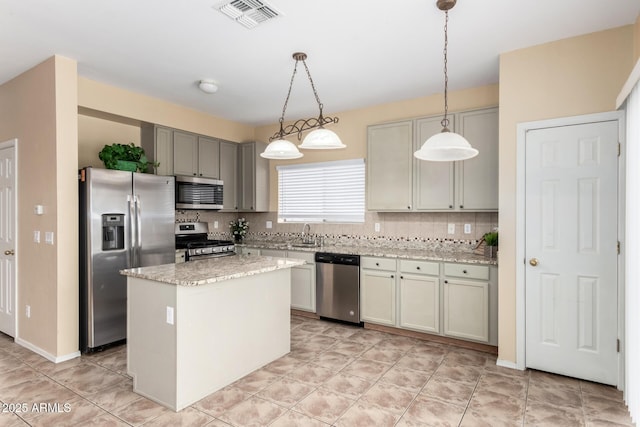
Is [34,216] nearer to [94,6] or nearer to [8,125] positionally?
[8,125]

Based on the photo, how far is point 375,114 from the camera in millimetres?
4734

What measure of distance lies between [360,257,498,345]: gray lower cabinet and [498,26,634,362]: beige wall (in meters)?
0.29

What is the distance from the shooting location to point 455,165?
3.97 metres

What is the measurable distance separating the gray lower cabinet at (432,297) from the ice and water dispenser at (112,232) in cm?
258

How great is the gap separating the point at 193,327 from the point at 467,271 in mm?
2561

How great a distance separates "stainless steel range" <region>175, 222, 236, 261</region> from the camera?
A: 14.8ft

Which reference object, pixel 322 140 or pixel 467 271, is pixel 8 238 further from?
pixel 467 271

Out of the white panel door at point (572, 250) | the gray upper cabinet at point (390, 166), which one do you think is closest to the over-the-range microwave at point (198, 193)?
the gray upper cabinet at point (390, 166)

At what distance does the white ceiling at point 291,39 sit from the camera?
2.53 m

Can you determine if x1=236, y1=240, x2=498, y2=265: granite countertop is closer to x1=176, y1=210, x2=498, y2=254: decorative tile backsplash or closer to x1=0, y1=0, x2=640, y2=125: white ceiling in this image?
x1=176, y1=210, x2=498, y2=254: decorative tile backsplash

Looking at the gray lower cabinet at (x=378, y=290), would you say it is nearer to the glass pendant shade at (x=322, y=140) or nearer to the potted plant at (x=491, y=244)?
the potted plant at (x=491, y=244)

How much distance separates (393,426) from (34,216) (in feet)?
12.1

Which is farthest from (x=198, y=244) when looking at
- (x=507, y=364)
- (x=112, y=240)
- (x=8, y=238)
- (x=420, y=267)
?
(x=507, y=364)

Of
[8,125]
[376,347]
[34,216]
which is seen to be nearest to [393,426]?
[376,347]
